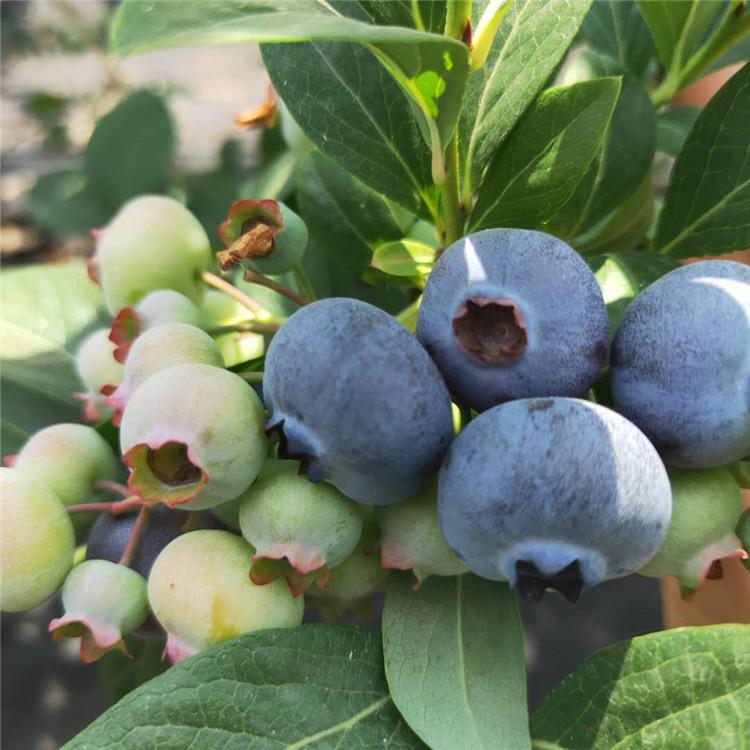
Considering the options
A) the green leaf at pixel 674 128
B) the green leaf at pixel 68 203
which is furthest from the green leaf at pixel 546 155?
the green leaf at pixel 68 203

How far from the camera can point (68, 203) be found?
1372mm

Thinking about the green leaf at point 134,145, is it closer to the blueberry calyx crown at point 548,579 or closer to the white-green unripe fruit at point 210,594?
the white-green unripe fruit at point 210,594

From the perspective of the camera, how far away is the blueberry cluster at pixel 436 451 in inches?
17.9

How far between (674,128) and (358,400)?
582 mm

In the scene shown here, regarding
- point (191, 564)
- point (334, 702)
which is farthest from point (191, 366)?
point (334, 702)

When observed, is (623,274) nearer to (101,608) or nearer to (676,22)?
(676,22)

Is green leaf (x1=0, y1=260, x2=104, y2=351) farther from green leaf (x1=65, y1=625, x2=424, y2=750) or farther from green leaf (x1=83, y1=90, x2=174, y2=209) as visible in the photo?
green leaf (x1=65, y1=625, x2=424, y2=750)

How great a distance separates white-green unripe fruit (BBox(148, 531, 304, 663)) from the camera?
1.76 ft

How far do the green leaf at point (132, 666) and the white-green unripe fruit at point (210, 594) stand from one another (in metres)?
0.28

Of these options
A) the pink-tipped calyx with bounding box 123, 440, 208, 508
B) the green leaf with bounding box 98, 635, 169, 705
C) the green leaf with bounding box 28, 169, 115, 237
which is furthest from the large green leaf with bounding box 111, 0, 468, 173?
the green leaf with bounding box 28, 169, 115, 237

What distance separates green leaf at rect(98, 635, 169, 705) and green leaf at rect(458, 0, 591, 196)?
21.0 inches

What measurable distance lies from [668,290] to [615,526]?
150 mm

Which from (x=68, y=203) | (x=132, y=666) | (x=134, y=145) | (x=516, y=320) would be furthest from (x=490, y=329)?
(x=68, y=203)

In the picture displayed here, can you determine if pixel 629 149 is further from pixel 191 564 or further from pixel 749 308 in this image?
pixel 191 564
